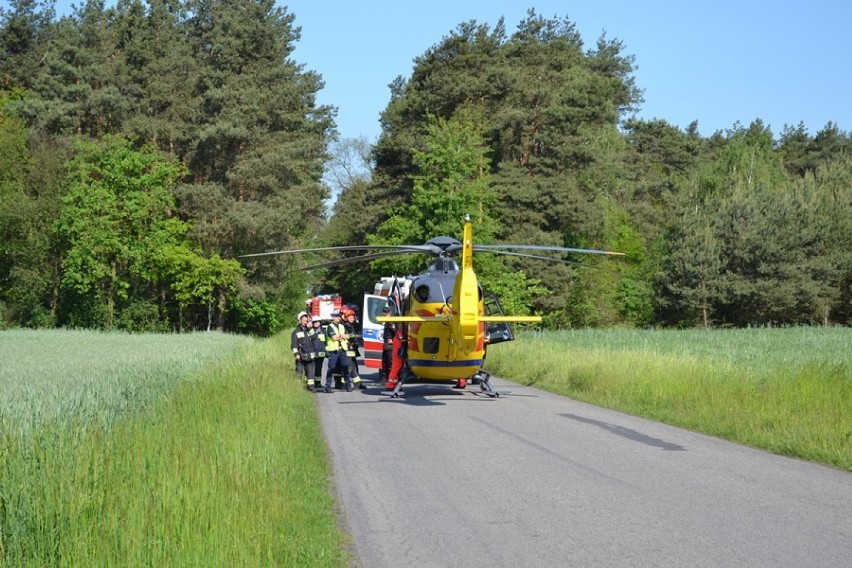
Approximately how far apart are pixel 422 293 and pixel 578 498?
10.7m

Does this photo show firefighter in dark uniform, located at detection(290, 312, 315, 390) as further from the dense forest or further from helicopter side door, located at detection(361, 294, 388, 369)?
the dense forest

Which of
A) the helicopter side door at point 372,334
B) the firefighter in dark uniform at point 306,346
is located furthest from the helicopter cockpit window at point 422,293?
the helicopter side door at point 372,334

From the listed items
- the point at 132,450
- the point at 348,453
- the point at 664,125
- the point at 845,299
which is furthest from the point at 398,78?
the point at 132,450

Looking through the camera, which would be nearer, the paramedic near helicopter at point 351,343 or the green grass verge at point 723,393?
the green grass verge at point 723,393

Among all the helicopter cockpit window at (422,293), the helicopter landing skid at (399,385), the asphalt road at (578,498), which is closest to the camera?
the asphalt road at (578,498)

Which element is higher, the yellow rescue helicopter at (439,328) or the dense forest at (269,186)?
the dense forest at (269,186)

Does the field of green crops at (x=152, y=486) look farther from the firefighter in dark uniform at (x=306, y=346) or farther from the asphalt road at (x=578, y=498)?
the firefighter in dark uniform at (x=306, y=346)

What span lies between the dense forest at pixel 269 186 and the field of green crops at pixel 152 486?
41.9m

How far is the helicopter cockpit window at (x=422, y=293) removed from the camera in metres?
19.4

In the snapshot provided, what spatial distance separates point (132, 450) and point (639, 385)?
45.8 feet

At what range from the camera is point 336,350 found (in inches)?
879

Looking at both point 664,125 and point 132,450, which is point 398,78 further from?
point 132,450

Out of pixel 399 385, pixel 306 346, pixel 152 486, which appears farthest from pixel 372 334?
pixel 152 486

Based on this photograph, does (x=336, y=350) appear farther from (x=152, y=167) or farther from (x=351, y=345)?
(x=152, y=167)
